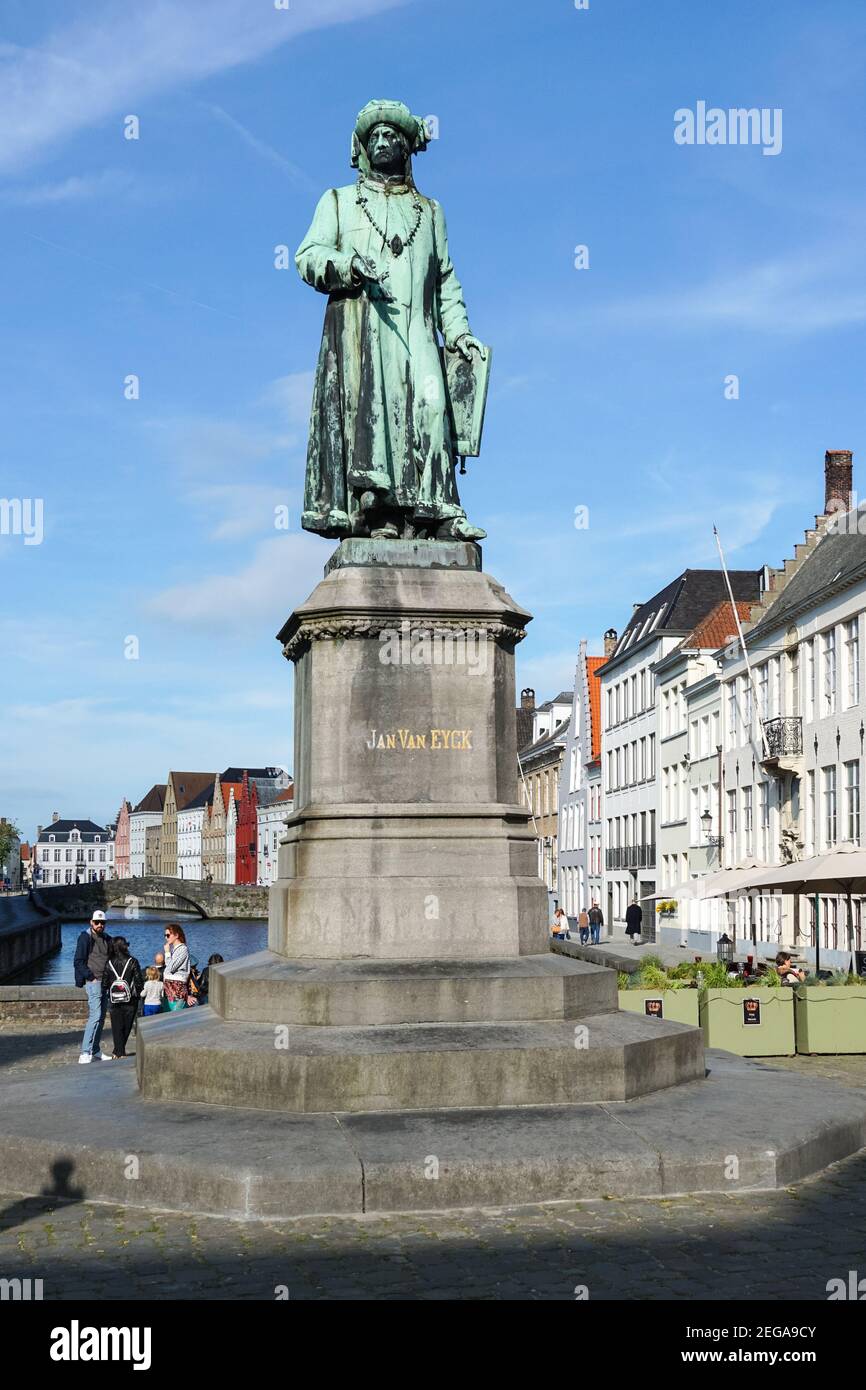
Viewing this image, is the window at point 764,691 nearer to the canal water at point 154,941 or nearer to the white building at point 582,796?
the canal water at point 154,941

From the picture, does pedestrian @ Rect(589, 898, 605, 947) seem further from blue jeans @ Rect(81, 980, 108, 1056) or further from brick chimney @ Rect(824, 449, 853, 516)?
blue jeans @ Rect(81, 980, 108, 1056)

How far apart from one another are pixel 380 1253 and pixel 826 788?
3564 centimetres

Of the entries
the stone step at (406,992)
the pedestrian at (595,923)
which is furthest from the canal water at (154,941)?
the stone step at (406,992)

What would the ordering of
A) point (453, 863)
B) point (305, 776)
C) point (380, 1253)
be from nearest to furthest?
point (380, 1253) < point (453, 863) < point (305, 776)

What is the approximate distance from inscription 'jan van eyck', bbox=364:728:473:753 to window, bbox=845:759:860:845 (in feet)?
94.5

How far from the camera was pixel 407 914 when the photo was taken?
9703 millimetres

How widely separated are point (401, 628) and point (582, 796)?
225 ft

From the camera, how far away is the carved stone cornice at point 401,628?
1041 centimetres

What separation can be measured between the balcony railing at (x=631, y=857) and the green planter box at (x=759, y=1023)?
45.6 m

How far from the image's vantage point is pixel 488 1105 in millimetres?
8492

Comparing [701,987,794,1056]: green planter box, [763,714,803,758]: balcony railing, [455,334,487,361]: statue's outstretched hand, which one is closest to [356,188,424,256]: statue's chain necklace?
[455,334,487,361]: statue's outstretched hand

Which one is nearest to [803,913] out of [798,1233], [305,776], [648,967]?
[648,967]
